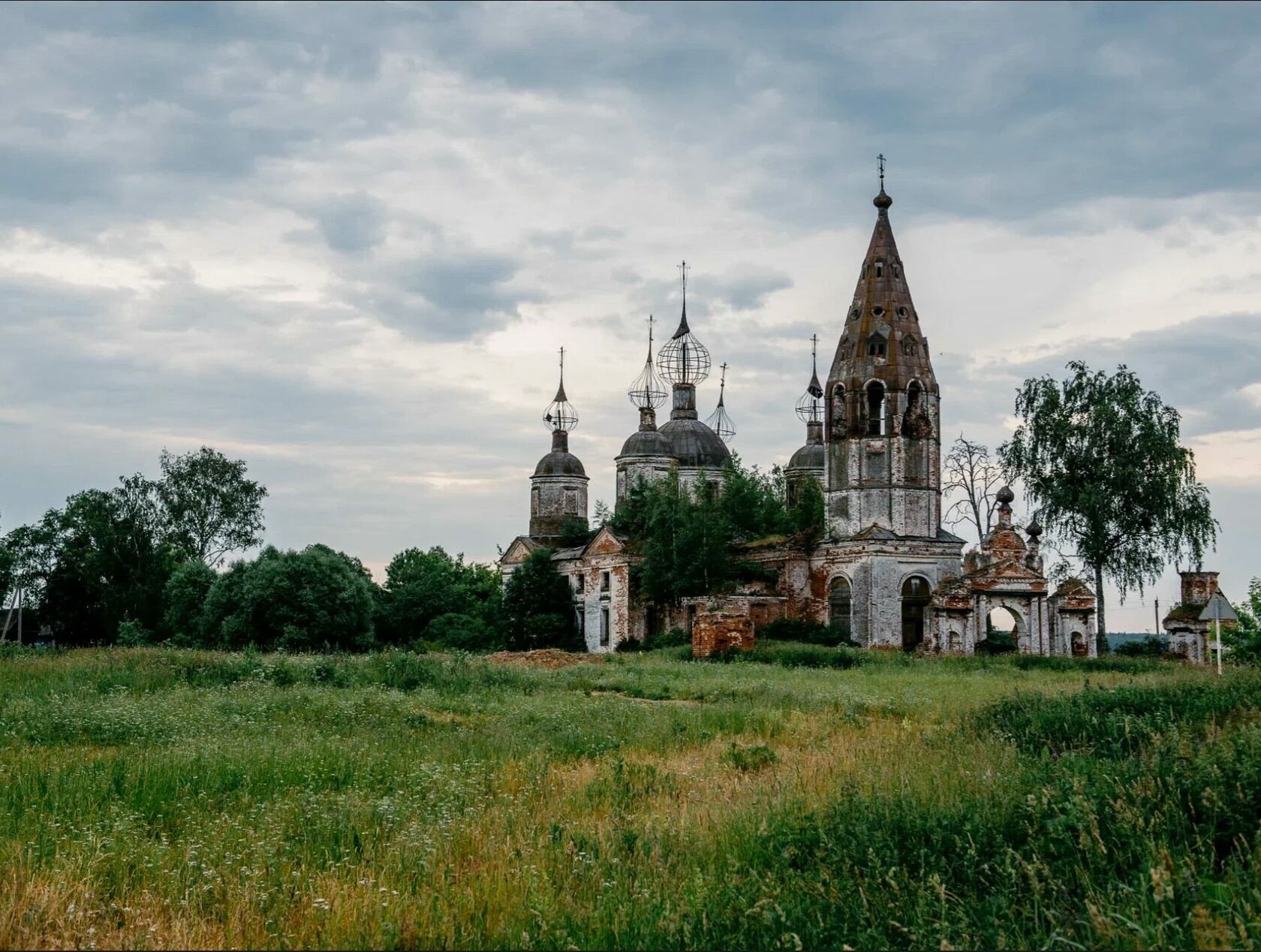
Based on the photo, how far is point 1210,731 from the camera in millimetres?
9836

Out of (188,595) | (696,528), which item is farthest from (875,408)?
(188,595)

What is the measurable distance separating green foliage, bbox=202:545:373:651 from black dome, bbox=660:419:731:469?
60.4 ft

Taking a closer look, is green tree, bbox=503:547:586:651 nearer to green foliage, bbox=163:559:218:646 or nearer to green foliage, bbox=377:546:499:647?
green foliage, bbox=377:546:499:647

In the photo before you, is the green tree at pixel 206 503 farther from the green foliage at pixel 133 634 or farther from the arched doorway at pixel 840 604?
the arched doorway at pixel 840 604

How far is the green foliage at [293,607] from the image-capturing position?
134 ft

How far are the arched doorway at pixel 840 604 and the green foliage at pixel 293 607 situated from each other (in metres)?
16.3

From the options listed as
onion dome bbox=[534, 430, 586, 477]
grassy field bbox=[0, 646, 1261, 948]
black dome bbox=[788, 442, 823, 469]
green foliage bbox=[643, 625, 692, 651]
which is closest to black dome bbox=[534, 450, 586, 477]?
onion dome bbox=[534, 430, 586, 477]

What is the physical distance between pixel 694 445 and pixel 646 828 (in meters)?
49.0

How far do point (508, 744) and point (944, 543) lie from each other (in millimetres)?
28343

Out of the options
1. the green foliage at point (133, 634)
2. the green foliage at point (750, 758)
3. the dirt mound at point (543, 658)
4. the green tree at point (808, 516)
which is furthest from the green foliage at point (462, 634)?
the green foliage at point (750, 758)

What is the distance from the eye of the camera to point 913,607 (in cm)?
3816

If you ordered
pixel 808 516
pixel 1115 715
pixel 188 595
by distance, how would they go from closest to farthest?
pixel 1115 715
pixel 188 595
pixel 808 516

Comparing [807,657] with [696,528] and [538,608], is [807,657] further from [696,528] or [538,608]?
[538,608]

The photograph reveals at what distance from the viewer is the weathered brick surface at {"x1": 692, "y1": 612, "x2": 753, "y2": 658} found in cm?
3222
